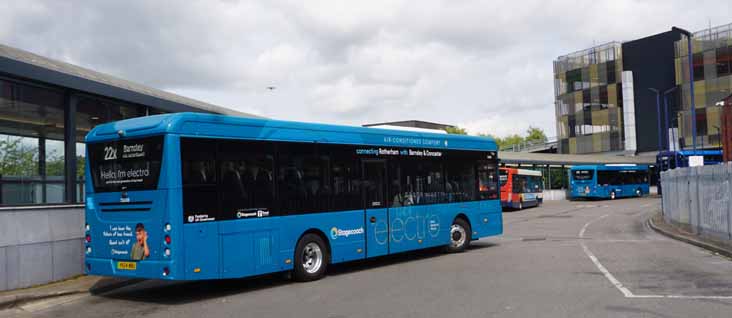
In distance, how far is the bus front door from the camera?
14031mm

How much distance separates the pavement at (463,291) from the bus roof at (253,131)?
8.74 ft

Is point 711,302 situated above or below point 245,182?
below

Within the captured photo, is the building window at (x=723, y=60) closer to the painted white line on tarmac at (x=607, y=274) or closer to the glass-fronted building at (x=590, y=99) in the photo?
the glass-fronted building at (x=590, y=99)

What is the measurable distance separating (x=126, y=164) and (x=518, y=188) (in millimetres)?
35678

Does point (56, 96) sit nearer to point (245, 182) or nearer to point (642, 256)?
point (245, 182)

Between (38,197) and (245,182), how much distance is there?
4161 mm

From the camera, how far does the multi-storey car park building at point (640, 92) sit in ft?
215

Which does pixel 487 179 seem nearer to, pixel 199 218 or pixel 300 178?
pixel 300 178

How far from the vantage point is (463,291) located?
34.9ft

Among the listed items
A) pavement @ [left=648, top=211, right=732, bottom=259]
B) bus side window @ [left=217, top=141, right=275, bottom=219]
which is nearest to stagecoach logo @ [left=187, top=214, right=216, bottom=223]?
bus side window @ [left=217, top=141, right=275, bottom=219]

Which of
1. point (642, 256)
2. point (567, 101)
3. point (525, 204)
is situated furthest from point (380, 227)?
point (567, 101)

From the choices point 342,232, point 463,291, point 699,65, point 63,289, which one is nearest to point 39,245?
point 63,289

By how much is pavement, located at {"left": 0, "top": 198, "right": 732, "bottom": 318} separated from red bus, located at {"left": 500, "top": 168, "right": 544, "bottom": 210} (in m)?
26.0

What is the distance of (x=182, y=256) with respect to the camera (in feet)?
34.0
